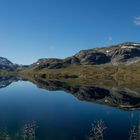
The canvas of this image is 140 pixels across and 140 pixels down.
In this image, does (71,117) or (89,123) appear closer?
(89,123)

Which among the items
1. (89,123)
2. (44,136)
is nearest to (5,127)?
(44,136)

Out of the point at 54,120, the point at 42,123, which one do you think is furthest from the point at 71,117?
the point at 42,123

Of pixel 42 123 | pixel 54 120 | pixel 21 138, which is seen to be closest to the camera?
pixel 21 138

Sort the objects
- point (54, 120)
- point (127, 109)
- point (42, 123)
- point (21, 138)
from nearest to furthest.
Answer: point (21, 138) → point (42, 123) → point (54, 120) → point (127, 109)

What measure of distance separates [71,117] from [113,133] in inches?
728

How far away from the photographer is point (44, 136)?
153ft

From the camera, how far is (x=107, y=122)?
63.8 meters

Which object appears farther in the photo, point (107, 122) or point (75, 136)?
point (107, 122)

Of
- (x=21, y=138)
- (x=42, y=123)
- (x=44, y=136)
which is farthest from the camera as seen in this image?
(x=42, y=123)

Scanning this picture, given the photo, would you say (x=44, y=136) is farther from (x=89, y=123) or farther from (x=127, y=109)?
(x=127, y=109)

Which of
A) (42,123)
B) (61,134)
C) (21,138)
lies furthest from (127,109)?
(21,138)

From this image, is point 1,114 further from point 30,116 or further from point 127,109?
point 127,109

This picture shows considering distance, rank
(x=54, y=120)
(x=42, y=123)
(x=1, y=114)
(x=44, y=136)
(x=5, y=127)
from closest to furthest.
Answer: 1. (x=44, y=136)
2. (x=5, y=127)
3. (x=42, y=123)
4. (x=54, y=120)
5. (x=1, y=114)

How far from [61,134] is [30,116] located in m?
18.5
